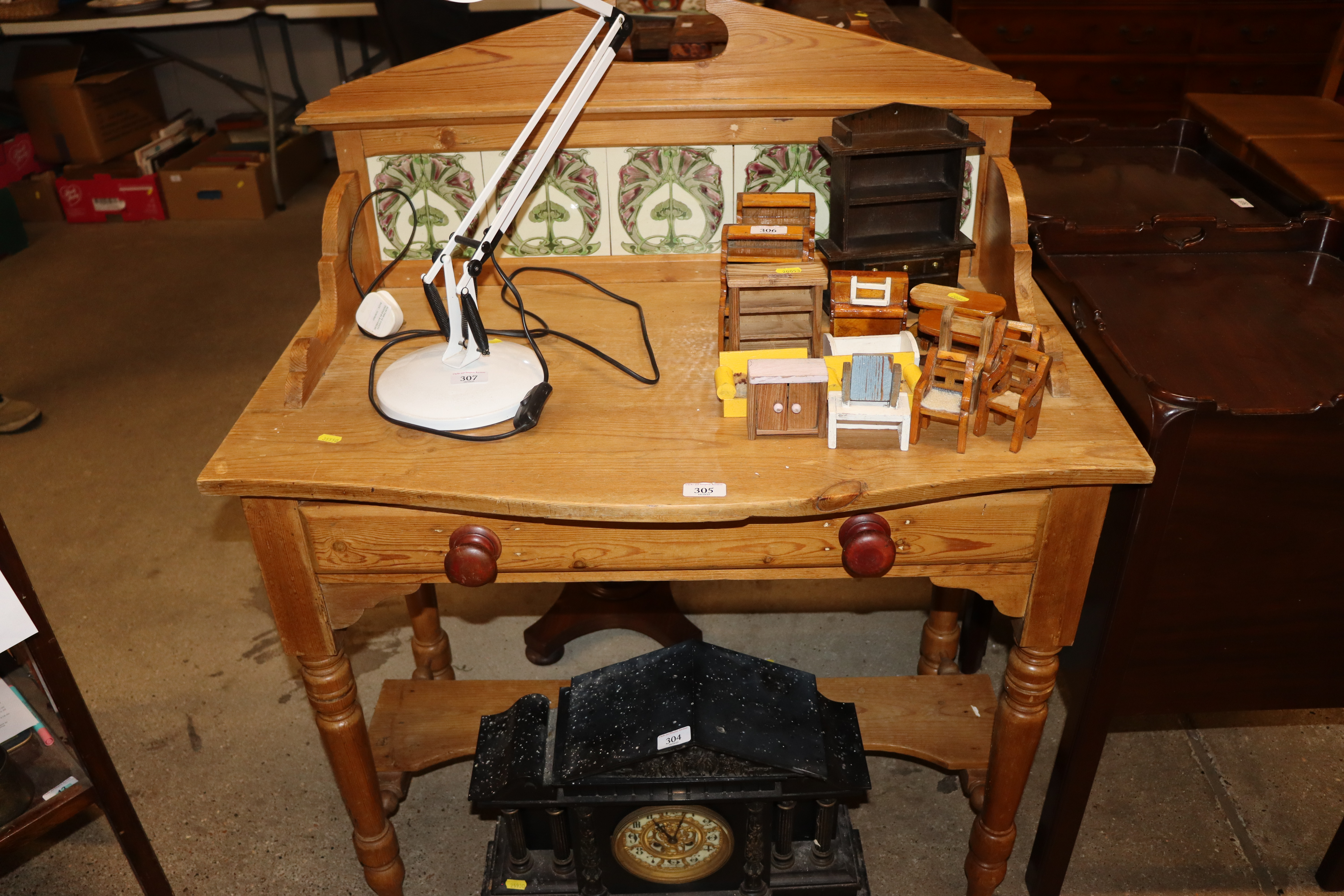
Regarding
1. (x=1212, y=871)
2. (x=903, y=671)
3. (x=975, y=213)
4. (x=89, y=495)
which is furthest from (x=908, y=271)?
(x=89, y=495)

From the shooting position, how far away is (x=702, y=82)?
4.91ft

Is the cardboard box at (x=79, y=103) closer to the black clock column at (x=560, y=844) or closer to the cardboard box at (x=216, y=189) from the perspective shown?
the cardboard box at (x=216, y=189)

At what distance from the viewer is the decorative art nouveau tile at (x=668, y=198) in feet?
5.11

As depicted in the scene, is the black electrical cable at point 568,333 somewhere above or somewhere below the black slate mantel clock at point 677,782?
above

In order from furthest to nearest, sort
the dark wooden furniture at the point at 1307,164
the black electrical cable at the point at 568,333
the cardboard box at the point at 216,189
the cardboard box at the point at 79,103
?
the cardboard box at the point at 216,189, the cardboard box at the point at 79,103, the dark wooden furniture at the point at 1307,164, the black electrical cable at the point at 568,333

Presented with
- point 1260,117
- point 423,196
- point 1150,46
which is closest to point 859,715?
point 423,196

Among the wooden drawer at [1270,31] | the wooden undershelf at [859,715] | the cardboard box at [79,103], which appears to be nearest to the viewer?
the wooden undershelf at [859,715]

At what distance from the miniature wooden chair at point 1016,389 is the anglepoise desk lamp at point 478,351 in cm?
53

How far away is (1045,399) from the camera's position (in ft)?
4.25

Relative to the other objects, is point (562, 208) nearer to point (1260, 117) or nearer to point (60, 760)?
point (60, 760)

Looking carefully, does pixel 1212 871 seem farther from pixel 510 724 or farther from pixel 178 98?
pixel 178 98

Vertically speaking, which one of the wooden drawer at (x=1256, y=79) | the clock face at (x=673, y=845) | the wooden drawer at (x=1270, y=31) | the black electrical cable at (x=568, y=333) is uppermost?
the black electrical cable at (x=568, y=333)

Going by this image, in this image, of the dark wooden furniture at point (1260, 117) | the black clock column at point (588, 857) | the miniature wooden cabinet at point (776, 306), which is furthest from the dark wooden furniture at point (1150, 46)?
the black clock column at point (588, 857)

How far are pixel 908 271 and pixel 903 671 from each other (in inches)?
38.2
